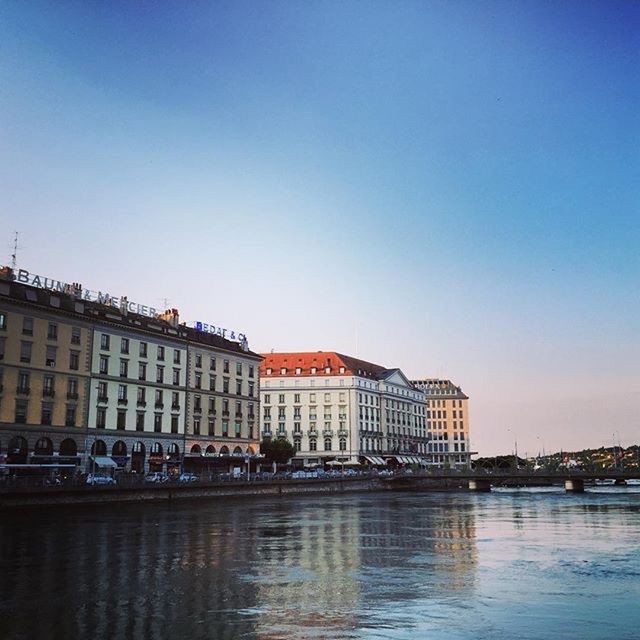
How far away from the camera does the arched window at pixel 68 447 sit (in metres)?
82.6

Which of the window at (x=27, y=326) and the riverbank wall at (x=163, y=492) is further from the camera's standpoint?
the window at (x=27, y=326)

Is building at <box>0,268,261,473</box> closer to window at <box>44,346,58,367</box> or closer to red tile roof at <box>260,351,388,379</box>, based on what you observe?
window at <box>44,346,58,367</box>

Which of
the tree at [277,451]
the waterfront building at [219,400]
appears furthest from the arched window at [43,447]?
the tree at [277,451]

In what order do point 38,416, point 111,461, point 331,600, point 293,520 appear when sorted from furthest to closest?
1. point 111,461
2. point 38,416
3. point 293,520
4. point 331,600

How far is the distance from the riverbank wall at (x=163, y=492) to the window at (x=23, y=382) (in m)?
15.8

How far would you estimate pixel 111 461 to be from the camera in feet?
287

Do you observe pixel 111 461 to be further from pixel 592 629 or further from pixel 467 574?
pixel 592 629

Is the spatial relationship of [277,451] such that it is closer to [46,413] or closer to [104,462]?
[104,462]

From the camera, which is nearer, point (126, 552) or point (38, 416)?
point (126, 552)

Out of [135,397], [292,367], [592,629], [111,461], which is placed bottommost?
[592,629]

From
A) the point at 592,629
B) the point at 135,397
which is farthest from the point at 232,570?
the point at 135,397

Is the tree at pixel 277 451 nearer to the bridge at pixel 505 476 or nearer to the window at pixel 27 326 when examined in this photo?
the bridge at pixel 505 476

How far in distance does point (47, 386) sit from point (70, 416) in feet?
15.4

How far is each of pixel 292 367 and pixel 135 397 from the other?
73.5 metres
